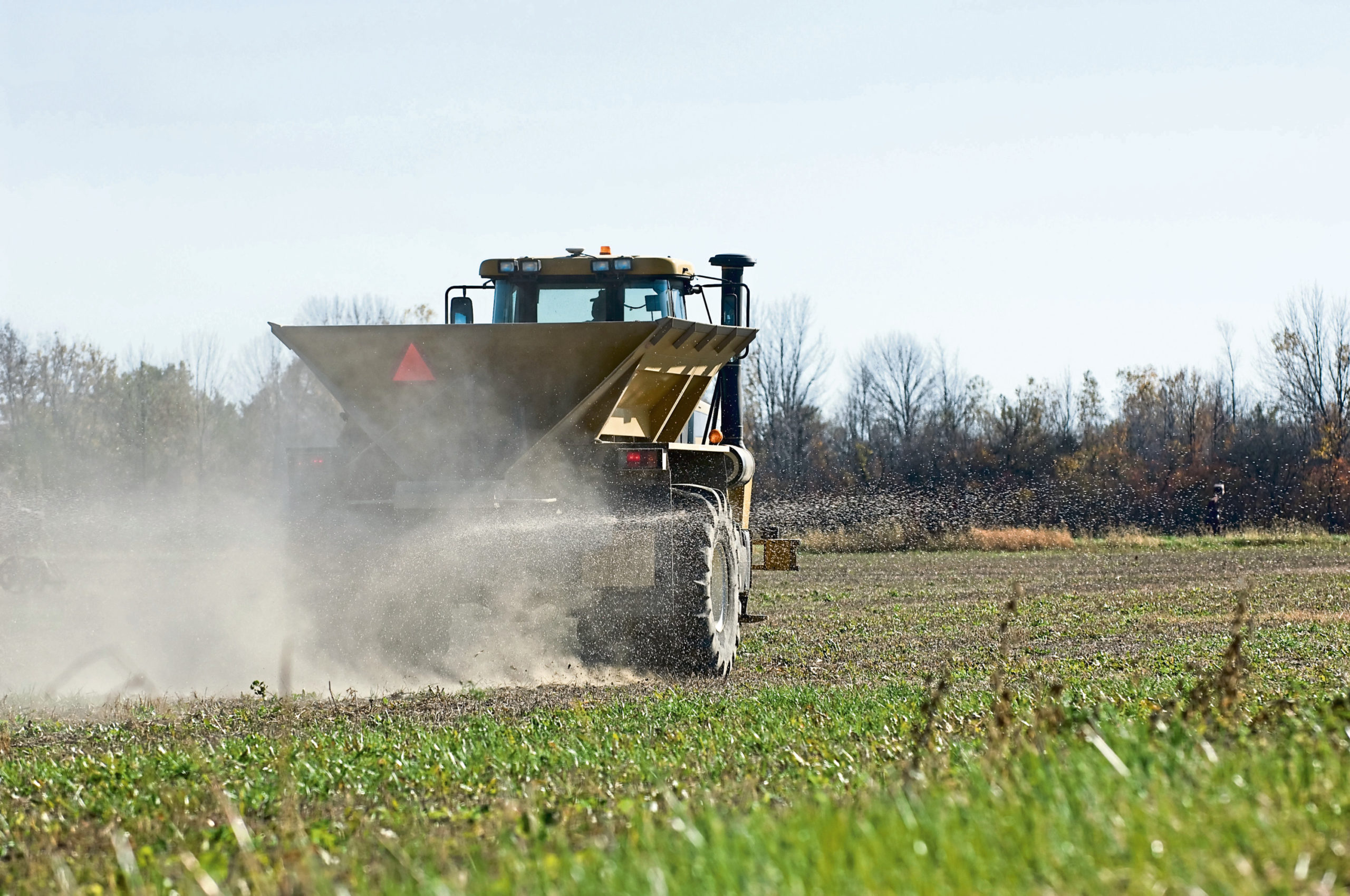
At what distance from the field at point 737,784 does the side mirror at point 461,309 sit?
3963 mm

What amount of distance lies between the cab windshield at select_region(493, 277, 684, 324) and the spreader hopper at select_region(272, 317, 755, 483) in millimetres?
1563

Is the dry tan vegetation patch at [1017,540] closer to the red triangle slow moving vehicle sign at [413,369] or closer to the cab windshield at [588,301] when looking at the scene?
the cab windshield at [588,301]

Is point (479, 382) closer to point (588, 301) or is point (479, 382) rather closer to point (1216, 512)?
point (588, 301)

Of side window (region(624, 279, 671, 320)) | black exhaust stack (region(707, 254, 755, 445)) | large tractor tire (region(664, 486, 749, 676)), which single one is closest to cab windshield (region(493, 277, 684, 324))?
side window (region(624, 279, 671, 320))

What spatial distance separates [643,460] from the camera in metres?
9.88

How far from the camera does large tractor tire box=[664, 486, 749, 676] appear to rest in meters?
9.62

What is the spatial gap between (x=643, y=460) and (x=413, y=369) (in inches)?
73.5

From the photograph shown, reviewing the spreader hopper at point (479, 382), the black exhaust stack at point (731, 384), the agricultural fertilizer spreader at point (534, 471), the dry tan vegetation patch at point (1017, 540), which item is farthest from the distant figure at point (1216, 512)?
the spreader hopper at point (479, 382)

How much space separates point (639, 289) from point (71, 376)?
135 ft

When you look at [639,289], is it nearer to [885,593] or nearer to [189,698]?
[189,698]

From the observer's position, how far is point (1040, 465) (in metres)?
56.2

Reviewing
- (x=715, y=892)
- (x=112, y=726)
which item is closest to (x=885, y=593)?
(x=112, y=726)

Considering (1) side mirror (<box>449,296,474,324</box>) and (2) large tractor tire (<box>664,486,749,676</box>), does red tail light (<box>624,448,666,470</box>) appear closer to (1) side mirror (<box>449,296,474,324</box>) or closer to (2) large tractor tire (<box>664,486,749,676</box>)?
(2) large tractor tire (<box>664,486,749,676</box>)

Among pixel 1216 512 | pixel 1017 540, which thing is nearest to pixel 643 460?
pixel 1017 540
